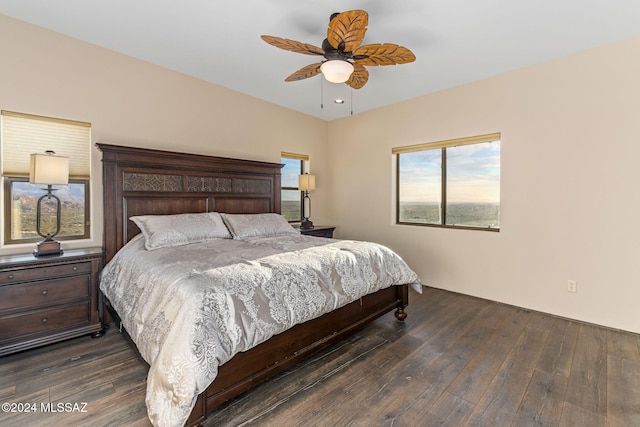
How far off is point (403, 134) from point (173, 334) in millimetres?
4034

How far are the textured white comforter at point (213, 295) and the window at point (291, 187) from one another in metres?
2.24

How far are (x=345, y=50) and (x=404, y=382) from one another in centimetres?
247

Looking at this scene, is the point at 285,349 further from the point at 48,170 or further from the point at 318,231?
the point at 318,231

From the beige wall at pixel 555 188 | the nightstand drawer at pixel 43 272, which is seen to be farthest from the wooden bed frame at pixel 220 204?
the beige wall at pixel 555 188

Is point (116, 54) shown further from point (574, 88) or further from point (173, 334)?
point (574, 88)

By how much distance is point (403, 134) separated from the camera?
14.8ft

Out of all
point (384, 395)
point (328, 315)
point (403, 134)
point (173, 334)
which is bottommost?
point (384, 395)

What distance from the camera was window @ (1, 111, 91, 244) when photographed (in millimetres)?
2650

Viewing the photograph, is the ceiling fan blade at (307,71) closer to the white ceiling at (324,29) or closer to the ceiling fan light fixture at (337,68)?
the ceiling fan light fixture at (337,68)

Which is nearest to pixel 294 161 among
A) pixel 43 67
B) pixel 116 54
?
pixel 116 54

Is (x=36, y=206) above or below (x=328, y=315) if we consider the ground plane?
above

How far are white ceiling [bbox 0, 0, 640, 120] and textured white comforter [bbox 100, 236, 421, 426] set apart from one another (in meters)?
1.98

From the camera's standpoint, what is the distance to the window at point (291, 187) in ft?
16.5

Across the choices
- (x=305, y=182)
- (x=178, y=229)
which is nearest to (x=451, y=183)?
(x=305, y=182)
